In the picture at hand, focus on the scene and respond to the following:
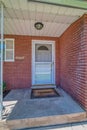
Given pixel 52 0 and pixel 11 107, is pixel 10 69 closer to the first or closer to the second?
pixel 11 107

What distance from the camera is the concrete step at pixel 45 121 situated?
2391mm

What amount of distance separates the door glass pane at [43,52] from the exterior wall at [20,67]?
1.14 feet

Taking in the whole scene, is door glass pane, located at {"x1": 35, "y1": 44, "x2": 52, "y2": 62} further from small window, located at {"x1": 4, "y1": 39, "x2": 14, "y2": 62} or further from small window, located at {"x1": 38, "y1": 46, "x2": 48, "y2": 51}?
small window, located at {"x1": 4, "y1": 39, "x2": 14, "y2": 62}

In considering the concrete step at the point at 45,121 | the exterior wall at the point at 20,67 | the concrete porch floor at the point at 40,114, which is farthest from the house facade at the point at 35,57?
the concrete step at the point at 45,121

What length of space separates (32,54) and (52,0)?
3159mm

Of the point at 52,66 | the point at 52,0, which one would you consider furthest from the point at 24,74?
the point at 52,0

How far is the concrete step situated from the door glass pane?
127 inches

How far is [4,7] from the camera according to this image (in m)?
2.54

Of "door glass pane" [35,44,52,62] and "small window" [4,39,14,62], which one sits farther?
"door glass pane" [35,44,52,62]

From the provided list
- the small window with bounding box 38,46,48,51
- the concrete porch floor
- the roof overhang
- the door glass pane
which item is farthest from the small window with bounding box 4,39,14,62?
the roof overhang

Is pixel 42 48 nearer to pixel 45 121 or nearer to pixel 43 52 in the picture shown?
pixel 43 52

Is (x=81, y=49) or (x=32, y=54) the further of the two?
(x=32, y=54)

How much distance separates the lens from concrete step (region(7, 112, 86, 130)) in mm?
2391

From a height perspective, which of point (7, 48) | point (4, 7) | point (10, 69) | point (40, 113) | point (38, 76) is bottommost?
point (40, 113)
